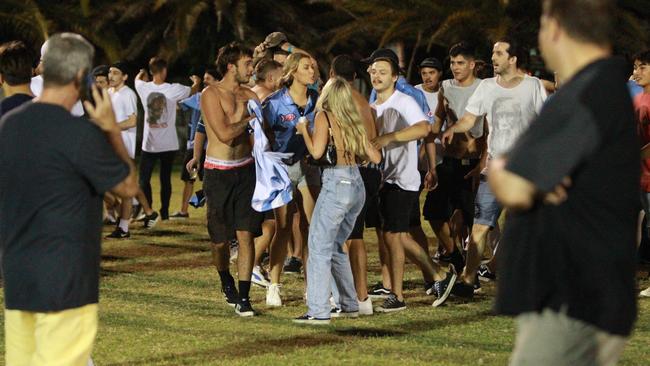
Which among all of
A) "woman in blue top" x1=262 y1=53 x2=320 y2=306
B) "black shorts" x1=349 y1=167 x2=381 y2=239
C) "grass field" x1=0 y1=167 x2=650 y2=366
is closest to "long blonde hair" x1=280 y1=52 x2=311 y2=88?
"woman in blue top" x1=262 y1=53 x2=320 y2=306

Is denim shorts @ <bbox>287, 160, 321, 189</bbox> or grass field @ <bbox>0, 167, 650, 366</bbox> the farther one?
denim shorts @ <bbox>287, 160, 321, 189</bbox>

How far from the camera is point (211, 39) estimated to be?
112ft

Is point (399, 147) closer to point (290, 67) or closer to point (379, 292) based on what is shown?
point (290, 67)

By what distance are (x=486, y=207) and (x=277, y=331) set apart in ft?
7.58

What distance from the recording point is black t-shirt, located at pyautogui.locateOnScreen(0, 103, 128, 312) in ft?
15.9

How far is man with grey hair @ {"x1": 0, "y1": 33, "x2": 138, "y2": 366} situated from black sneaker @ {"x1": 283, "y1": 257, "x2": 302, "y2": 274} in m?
6.97

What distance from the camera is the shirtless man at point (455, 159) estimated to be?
11461 millimetres

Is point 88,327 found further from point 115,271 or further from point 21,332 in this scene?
point 115,271

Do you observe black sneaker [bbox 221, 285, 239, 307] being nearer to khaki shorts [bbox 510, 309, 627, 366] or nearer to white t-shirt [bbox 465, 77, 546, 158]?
white t-shirt [bbox 465, 77, 546, 158]

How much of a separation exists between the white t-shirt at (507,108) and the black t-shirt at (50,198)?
5.33 metres

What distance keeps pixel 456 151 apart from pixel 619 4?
1690cm

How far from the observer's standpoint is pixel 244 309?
9484 millimetres

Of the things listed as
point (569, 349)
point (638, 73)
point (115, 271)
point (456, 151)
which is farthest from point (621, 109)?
point (115, 271)

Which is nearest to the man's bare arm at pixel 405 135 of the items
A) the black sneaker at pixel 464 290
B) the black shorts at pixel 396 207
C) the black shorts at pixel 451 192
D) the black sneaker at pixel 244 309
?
the black shorts at pixel 396 207
